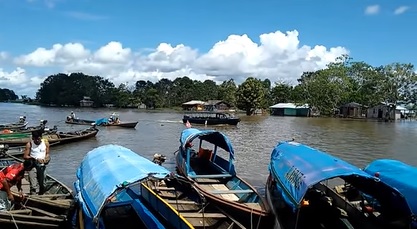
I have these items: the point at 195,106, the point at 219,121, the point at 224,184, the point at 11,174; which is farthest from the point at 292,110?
the point at 11,174

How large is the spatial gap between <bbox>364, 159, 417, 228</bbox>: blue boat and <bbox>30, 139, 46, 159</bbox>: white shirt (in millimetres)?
9223

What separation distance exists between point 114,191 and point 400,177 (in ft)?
23.7

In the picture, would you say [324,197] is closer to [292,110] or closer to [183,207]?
[183,207]

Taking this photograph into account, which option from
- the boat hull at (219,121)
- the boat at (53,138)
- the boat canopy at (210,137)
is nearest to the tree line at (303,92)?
the boat hull at (219,121)

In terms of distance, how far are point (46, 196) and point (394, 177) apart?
9.46m

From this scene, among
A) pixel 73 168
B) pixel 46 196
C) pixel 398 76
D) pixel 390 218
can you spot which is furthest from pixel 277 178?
pixel 398 76

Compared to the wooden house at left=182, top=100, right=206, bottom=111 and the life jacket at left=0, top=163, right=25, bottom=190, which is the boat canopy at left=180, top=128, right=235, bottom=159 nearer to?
the life jacket at left=0, top=163, right=25, bottom=190

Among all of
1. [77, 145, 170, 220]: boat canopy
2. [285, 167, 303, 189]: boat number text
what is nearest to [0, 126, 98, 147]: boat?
[77, 145, 170, 220]: boat canopy

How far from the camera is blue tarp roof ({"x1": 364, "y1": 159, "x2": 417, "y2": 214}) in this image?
380 inches

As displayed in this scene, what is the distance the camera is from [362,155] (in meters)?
30.1

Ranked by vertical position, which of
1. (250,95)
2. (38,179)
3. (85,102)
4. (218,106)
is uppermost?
(250,95)

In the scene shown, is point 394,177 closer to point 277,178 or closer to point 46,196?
point 277,178

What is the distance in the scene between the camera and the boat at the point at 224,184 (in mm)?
10109

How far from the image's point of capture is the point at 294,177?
378 inches
